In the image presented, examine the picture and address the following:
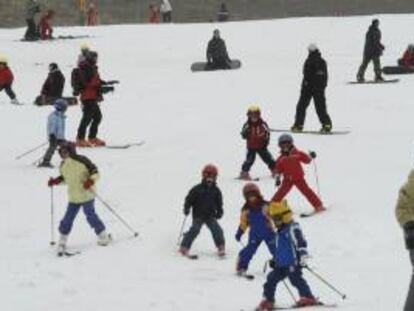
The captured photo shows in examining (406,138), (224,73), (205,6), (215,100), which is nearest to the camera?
(406,138)

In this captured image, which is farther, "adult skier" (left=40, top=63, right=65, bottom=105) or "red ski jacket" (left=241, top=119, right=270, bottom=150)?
"adult skier" (left=40, top=63, right=65, bottom=105)

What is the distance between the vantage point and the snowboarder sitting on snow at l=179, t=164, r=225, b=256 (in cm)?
1264

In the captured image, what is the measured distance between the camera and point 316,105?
20094 millimetres

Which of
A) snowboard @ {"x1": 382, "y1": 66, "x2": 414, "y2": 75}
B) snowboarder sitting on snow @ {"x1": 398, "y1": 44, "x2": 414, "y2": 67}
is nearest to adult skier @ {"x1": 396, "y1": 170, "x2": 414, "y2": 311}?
snowboard @ {"x1": 382, "y1": 66, "x2": 414, "y2": 75}

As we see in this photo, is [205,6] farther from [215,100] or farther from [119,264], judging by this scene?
[119,264]

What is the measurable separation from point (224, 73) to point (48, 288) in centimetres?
1934

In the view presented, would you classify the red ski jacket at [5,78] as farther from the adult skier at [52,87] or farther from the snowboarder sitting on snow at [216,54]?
the snowboarder sitting on snow at [216,54]

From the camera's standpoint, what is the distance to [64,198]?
15719 mm

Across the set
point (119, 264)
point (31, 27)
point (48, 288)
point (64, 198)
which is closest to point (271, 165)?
point (64, 198)

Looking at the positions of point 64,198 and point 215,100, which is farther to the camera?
point 215,100

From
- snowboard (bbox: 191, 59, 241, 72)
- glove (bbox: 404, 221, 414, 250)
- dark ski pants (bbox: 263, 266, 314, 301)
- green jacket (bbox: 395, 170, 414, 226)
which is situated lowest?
dark ski pants (bbox: 263, 266, 314, 301)

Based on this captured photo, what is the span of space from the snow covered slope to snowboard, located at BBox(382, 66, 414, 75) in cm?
122

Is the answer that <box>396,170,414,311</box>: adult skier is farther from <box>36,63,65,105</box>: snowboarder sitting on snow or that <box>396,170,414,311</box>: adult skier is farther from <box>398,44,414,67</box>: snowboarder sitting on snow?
<box>398,44,414,67</box>: snowboarder sitting on snow

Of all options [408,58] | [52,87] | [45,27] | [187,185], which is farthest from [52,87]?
[45,27]
